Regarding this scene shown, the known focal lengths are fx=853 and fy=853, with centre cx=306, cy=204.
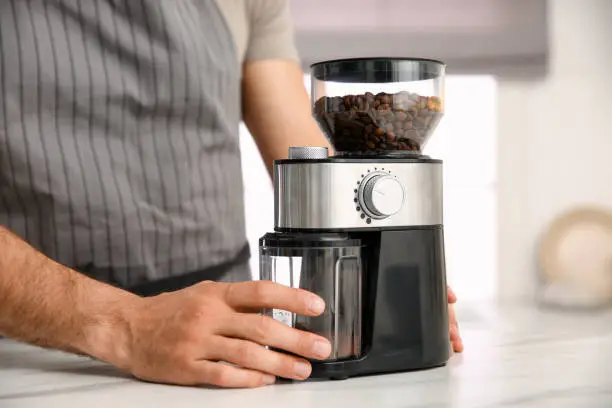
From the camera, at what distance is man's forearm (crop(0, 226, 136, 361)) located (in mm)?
896

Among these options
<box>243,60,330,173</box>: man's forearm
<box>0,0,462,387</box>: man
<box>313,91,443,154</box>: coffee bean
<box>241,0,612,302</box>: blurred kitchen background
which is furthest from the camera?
<box>241,0,612,302</box>: blurred kitchen background

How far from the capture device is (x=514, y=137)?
2463 mm

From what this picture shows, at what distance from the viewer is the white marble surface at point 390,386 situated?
0.79 meters

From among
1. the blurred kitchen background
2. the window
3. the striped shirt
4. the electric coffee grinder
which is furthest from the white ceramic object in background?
the electric coffee grinder

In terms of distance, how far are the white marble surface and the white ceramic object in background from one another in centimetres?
120

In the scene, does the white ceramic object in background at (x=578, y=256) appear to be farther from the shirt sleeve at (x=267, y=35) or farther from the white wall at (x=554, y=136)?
the shirt sleeve at (x=267, y=35)

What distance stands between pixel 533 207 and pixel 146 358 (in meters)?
1.81

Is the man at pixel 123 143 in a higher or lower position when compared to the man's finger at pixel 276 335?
higher

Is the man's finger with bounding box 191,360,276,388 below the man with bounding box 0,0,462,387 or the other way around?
below

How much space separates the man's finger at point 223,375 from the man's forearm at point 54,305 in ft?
0.33

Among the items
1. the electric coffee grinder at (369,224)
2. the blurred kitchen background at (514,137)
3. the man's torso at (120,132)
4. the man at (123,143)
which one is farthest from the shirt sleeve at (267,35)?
the blurred kitchen background at (514,137)

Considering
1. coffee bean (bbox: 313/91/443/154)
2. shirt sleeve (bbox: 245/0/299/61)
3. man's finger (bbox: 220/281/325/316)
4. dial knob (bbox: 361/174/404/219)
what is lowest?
man's finger (bbox: 220/281/325/316)

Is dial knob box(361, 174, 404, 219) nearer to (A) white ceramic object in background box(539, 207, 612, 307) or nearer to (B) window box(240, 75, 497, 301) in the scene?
(A) white ceramic object in background box(539, 207, 612, 307)

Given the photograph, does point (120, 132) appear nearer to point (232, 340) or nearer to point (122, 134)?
point (122, 134)
